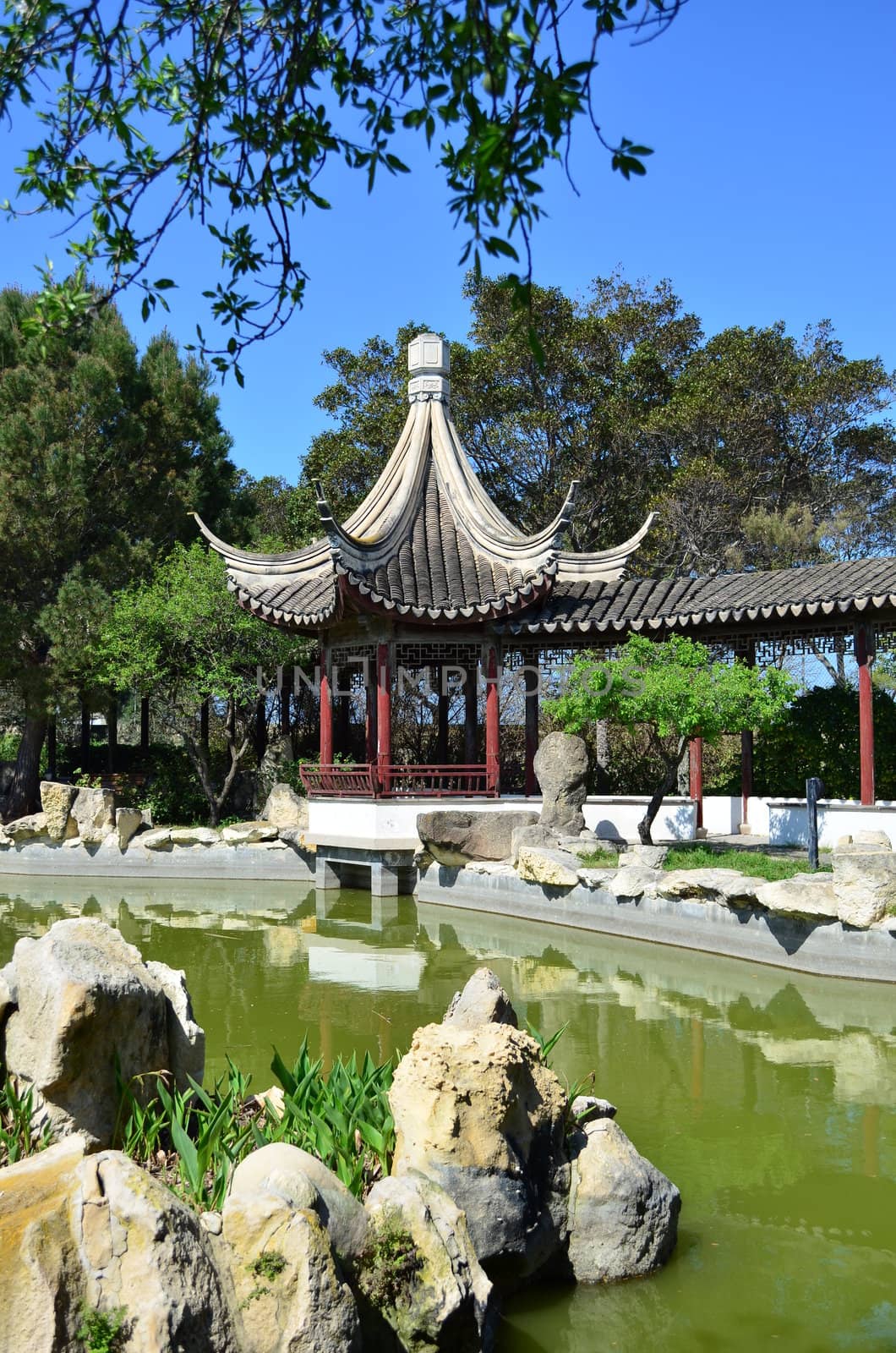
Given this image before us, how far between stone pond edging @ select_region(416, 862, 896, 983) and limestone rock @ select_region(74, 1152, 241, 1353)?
5944 millimetres

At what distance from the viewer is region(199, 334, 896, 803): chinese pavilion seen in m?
12.4

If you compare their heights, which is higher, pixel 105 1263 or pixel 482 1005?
pixel 482 1005

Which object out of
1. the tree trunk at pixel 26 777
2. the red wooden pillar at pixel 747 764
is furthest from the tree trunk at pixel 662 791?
the tree trunk at pixel 26 777

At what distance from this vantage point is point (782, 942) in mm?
8250

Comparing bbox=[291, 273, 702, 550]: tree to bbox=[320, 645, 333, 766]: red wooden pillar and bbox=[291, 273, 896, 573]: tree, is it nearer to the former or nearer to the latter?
bbox=[291, 273, 896, 573]: tree

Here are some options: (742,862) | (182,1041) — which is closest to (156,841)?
(742,862)

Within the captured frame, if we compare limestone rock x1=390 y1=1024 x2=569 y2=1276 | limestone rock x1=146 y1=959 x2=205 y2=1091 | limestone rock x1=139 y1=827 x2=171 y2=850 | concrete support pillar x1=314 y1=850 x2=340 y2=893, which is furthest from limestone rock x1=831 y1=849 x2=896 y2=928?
limestone rock x1=139 y1=827 x2=171 y2=850

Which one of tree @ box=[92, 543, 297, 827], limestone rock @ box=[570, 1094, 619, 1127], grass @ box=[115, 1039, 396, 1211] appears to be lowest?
limestone rock @ box=[570, 1094, 619, 1127]

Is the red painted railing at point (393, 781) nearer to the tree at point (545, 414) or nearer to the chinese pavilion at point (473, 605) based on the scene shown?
the chinese pavilion at point (473, 605)

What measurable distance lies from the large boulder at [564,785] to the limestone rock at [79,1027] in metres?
8.47

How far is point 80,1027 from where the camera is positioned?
3695 millimetres

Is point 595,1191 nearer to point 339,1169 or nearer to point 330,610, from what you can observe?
point 339,1169

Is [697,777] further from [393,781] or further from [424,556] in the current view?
[424,556]

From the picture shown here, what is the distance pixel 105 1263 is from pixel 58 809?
1224 cm
